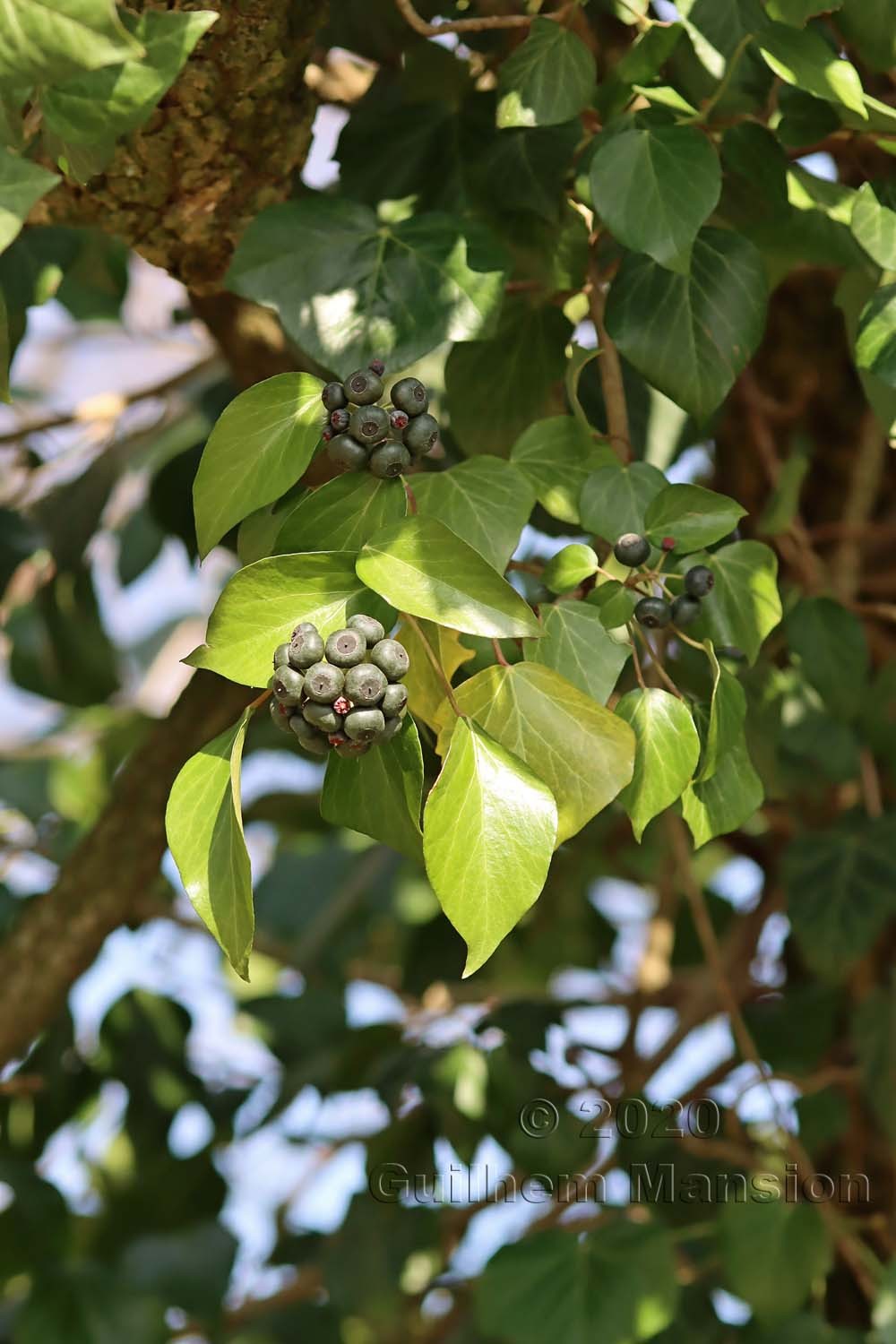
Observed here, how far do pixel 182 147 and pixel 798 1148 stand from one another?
2.10 ft

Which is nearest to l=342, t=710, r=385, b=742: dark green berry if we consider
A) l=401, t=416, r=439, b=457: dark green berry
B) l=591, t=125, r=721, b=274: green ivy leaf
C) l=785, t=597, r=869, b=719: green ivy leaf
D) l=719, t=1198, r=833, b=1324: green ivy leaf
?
l=401, t=416, r=439, b=457: dark green berry

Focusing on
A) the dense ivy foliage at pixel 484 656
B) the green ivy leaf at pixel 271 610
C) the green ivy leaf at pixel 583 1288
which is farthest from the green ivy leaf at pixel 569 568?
the green ivy leaf at pixel 583 1288

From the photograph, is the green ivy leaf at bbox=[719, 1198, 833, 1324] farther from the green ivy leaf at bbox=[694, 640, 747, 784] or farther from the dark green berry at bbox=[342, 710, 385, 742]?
the dark green berry at bbox=[342, 710, 385, 742]

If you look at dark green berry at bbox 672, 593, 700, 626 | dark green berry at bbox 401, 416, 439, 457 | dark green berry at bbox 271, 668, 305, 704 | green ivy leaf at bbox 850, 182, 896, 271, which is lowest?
dark green berry at bbox 672, 593, 700, 626

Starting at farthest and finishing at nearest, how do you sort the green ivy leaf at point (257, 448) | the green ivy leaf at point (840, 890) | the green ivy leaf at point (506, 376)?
the green ivy leaf at point (840, 890) → the green ivy leaf at point (506, 376) → the green ivy leaf at point (257, 448)

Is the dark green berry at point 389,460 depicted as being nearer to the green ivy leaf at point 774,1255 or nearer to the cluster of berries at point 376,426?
the cluster of berries at point 376,426

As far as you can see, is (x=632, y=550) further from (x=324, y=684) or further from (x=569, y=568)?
(x=324, y=684)

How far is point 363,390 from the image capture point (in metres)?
0.46

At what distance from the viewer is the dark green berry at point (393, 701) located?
0.40 meters

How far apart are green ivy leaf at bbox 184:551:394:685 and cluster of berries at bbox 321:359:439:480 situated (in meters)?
0.04

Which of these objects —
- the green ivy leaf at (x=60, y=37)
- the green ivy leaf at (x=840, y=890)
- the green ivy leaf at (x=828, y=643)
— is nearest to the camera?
the green ivy leaf at (x=60, y=37)

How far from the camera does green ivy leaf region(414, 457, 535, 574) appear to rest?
0.48m

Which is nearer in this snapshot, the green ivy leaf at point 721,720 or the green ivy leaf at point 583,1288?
the green ivy leaf at point 721,720

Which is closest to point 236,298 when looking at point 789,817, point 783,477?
point 783,477
